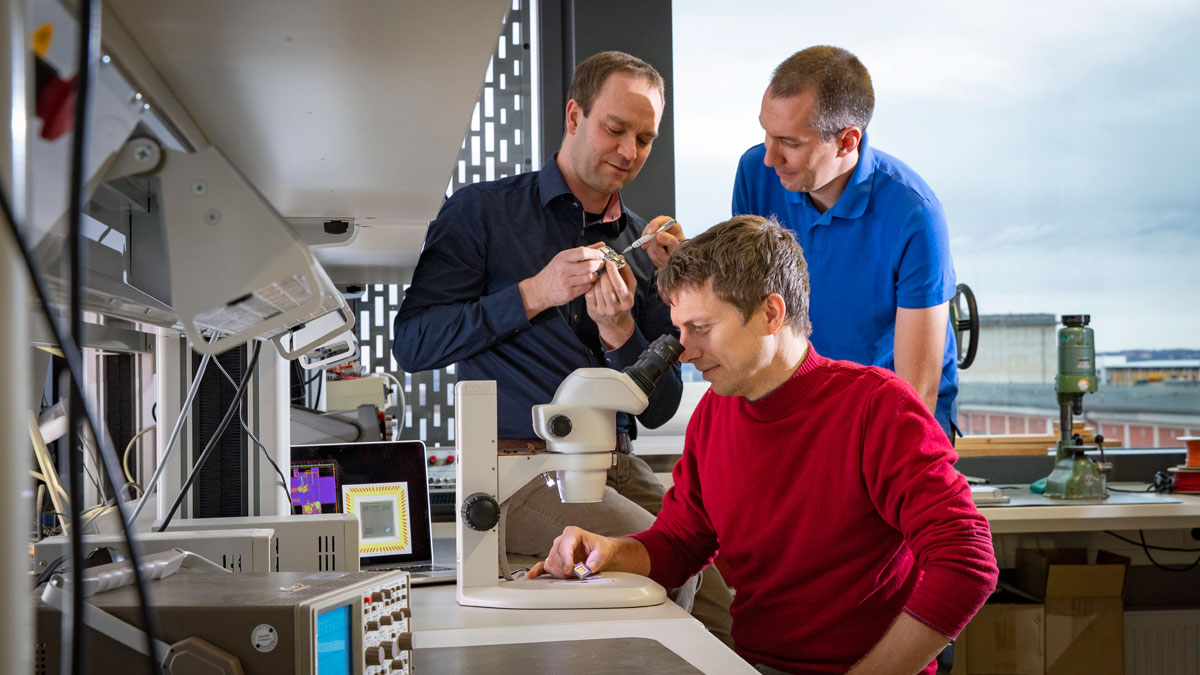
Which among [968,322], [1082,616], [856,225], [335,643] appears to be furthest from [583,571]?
[1082,616]

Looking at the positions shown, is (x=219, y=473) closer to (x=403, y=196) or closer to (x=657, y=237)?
(x=403, y=196)

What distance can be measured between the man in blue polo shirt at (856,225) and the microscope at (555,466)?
80cm

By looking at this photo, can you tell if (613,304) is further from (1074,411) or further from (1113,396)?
(1113,396)

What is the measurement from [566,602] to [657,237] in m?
0.75

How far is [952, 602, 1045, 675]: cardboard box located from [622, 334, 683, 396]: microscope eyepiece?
2091mm

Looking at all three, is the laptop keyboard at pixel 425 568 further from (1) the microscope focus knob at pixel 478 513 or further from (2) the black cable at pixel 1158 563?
(2) the black cable at pixel 1158 563

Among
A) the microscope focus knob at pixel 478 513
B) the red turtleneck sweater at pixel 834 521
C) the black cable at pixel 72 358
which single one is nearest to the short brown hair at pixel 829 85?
the red turtleneck sweater at pixel 834 521

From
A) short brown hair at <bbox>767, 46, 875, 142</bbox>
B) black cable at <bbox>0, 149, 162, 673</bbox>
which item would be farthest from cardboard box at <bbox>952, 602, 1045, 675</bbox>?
black cable at <bbox>0, 149, 162, 673</bbox>

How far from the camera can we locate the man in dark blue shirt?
5.67 ft

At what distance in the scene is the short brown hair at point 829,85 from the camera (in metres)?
2.02

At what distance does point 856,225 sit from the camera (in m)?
2.14

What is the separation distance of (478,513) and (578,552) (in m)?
0.16

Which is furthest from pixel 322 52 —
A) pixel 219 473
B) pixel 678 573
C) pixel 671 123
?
pixel 671 123

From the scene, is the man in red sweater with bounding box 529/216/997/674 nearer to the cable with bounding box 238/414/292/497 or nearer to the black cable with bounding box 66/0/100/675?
the cable with bounding box 238/414/292/497
